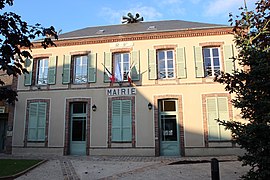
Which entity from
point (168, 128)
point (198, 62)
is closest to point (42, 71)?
point (168, 128)

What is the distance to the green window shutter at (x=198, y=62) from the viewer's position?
11.5m

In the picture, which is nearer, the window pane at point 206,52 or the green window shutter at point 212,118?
the green window shutter at point 212,118

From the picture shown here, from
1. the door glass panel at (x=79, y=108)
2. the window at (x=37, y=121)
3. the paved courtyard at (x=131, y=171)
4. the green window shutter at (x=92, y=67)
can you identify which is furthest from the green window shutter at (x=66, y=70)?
the paved courtyard at (x=131, y=171)

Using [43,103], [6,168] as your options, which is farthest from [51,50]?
[6,168]

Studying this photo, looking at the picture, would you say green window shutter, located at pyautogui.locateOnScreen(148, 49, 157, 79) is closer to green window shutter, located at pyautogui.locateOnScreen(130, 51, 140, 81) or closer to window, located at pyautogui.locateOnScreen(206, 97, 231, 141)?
green window shutter, located at pyautogui.locateOnScreen(130, 51, 140, 81)

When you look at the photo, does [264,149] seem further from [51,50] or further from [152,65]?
[51,50]

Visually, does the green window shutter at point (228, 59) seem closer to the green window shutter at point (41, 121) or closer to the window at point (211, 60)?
the window at point (211, 60)

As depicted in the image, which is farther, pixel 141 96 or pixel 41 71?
Result: pixel 41 71

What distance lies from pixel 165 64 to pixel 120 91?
98.6 inches

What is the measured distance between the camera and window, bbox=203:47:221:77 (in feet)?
37.9

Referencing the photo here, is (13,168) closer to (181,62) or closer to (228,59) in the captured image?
(181,62)

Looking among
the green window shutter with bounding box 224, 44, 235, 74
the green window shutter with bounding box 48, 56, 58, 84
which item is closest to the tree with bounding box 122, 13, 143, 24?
the green window shutter with bounding box 48, 56, 58, 84

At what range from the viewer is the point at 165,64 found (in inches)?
472

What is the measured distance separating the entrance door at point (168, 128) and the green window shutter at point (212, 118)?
4.69 ft
